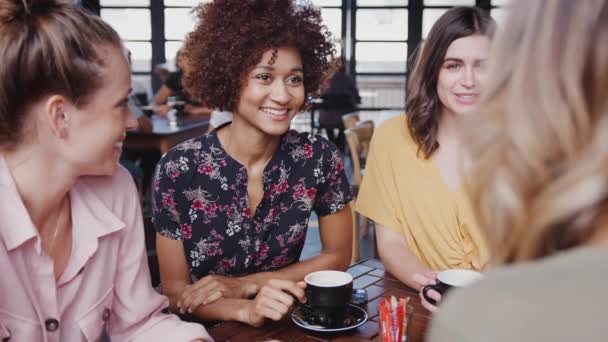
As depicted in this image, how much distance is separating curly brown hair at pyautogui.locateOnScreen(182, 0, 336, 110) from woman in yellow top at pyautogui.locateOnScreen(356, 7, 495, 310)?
12.4 inches

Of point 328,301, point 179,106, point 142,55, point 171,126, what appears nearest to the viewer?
point 328,301

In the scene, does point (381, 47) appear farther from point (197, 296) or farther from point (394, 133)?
point (197, 296)

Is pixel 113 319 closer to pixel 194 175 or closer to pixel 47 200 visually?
pixel 47 200

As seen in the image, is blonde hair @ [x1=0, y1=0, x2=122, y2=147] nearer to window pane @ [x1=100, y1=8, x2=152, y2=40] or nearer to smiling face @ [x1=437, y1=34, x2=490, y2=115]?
smiling face @ [x1=437, y1=34, x2=490, y2=115]

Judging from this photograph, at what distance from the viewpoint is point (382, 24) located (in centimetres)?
888

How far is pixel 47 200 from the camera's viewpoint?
122cm

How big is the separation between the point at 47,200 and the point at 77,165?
99mm

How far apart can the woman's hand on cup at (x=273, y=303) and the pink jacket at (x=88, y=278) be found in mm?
103

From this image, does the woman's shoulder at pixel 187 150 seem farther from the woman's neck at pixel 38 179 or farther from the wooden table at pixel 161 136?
the wooden table at pixel 161 136

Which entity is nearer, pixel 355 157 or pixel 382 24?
pixel 355 157

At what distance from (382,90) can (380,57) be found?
0.50 m

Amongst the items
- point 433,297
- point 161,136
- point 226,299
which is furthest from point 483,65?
point 161,136

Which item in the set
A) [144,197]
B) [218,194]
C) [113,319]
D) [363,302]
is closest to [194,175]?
[218,194]

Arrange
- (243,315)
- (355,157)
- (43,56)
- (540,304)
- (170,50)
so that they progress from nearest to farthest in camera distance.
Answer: (540,304) < (43,56) < (243,315) < (355,157) < (170,50)
